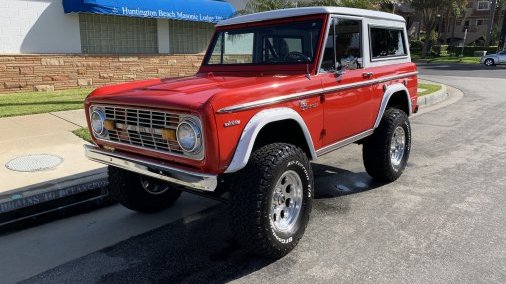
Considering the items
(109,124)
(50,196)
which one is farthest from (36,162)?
(109,124)

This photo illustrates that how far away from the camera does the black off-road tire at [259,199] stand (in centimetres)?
318

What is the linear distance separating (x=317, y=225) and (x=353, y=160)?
243 cm

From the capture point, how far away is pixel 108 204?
478 cm

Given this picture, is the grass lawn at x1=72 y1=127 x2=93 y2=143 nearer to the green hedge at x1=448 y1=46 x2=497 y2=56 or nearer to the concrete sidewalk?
the concrete sidewalk

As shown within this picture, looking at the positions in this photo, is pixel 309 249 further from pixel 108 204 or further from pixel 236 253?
pixel 108 204

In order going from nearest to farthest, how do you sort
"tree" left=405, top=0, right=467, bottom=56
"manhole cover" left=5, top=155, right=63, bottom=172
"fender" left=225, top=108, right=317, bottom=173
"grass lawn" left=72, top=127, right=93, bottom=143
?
"fender" left=225, top=108, right=317, bottom=173 → "manhole cover" left=5, top=155, right=63, bottom=172 → "grass lawn" left=72, top=127, right=93, bottom=143 → "tree" left=405, top=0, right=467, bottom=56

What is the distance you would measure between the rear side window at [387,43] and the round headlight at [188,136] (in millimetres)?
2650

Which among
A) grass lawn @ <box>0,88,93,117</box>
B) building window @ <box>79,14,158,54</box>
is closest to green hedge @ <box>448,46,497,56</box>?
building window @ <box>79,14,158,54</box>

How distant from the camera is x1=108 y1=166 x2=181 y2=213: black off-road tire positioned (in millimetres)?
4160

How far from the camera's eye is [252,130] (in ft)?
10.4

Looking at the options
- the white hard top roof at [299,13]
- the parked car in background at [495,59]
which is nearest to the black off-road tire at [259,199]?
the white hard top roof at [299,13]

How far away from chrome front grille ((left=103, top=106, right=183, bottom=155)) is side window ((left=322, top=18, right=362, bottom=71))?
5.54ft

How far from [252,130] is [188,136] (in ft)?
1.55

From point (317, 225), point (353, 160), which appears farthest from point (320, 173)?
point (317, 225)
